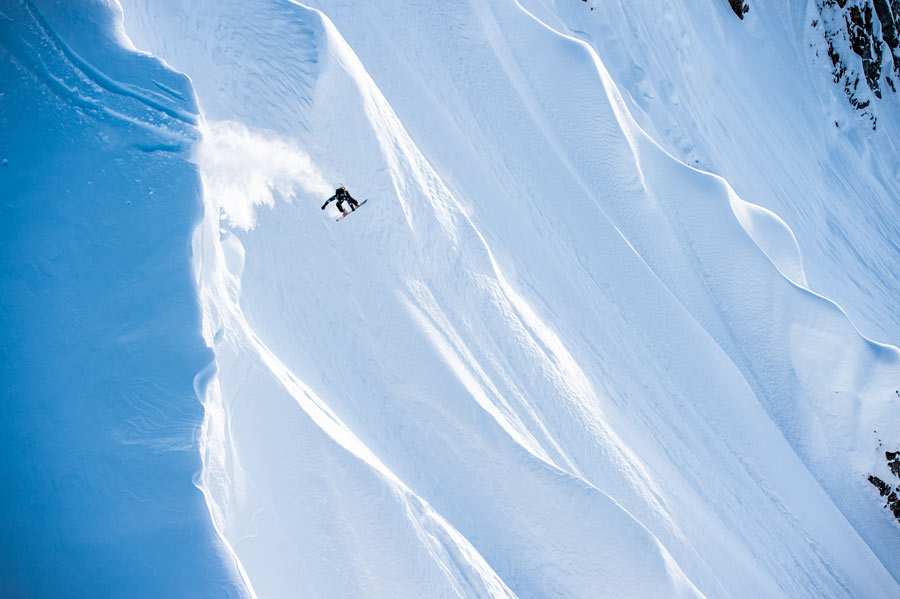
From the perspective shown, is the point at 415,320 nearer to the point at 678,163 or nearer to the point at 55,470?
the point at 55,470

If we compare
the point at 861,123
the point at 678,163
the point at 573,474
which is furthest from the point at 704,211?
the point at 861,123

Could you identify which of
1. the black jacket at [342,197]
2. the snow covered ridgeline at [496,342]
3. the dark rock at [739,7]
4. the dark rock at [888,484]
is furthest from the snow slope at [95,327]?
the dark rock at [739,7]

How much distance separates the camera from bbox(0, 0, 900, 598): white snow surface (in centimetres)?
743

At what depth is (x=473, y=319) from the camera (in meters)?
9.84

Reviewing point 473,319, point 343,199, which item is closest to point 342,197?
point 343,199

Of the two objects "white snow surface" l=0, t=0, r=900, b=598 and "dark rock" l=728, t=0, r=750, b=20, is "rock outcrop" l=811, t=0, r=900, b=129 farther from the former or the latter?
"white snow surface" l=0, t=0, r=900, b=598

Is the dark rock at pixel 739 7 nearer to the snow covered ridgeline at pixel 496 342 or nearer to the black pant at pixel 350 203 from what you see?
the snow covered ridgeline at pixel 496 342

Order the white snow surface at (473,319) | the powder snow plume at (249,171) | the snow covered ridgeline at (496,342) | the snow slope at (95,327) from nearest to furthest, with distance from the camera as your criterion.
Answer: the snow slope at (95,327)
the white snow surface at (473,319)
the snow covered ridgeline at (496,342)
the powder snow plume at (249,171)

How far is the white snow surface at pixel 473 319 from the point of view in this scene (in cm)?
743

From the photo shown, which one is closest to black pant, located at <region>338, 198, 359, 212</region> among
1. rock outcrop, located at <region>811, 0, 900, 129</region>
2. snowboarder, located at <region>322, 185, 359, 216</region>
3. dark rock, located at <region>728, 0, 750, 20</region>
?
snowboarder, located at <region>322, 185, 359, 216</region>

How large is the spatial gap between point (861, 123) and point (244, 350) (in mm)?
18946

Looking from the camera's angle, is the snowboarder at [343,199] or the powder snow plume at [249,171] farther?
the snowboarder at [343,199]

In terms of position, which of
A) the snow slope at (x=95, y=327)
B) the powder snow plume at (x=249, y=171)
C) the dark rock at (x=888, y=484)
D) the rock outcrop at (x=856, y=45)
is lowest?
the snow slope at (x=95, y=327)

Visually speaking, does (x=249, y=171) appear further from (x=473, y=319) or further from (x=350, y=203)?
(x=473, y=319)
